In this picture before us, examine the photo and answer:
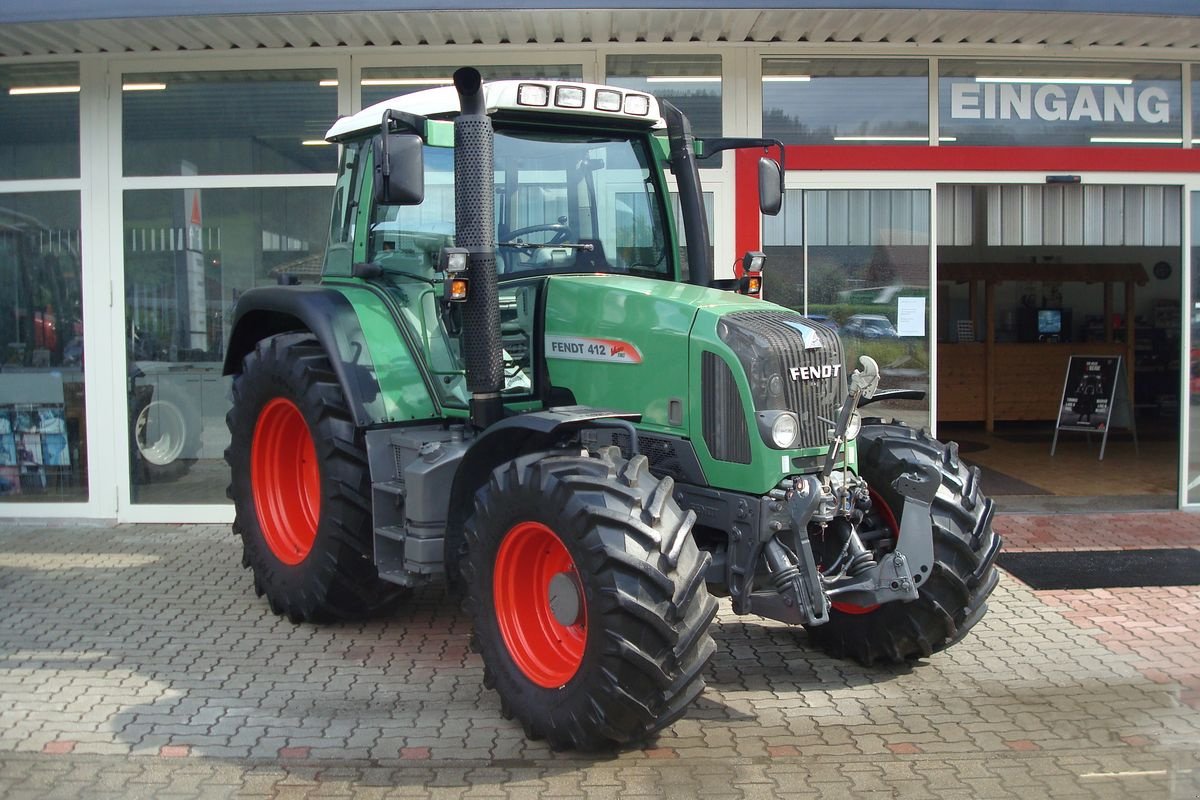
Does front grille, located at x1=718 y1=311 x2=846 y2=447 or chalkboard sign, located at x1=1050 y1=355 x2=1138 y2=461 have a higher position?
front grille, located at x1=718 y1=311 x2=846 y2=447

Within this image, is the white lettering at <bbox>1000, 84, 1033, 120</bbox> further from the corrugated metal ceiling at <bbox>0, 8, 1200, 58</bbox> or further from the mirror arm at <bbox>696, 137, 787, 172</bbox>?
the mirror arm at <bbox>696, 137, 787, 172</bbox>

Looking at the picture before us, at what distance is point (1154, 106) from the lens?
918cm

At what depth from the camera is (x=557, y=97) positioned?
17.8 feet

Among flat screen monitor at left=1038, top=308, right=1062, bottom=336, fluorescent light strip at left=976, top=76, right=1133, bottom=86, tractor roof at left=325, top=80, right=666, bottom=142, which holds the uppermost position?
fluorescent light strip at left=976, top=76, right=1133, bottom=86

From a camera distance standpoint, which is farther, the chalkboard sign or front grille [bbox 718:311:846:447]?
the chalkboard sign

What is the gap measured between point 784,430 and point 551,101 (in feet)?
6.16

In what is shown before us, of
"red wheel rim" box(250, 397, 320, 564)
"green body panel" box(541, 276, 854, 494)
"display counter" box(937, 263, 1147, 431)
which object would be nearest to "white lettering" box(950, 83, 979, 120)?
"green body panel" box(541, 276, 854, 494)

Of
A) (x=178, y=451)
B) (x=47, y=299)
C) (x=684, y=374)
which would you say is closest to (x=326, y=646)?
(x=684, y=374)

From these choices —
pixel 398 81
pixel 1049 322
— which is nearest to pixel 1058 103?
pixel 398 81

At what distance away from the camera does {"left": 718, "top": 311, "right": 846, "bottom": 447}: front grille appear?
472cm

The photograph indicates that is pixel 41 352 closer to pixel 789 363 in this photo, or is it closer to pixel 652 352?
pixel 652 352

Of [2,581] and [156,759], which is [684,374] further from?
[2,581]

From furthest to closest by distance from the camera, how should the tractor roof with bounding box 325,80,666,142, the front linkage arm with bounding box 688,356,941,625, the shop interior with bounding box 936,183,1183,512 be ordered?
1. the shop interior with bounding box 936,183,1183,512
2. the tractor roof with bounding box 325,80,666,142
3. the front linkage arm with bounding box 688,356,941,625

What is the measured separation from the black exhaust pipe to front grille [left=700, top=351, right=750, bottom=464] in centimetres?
97
